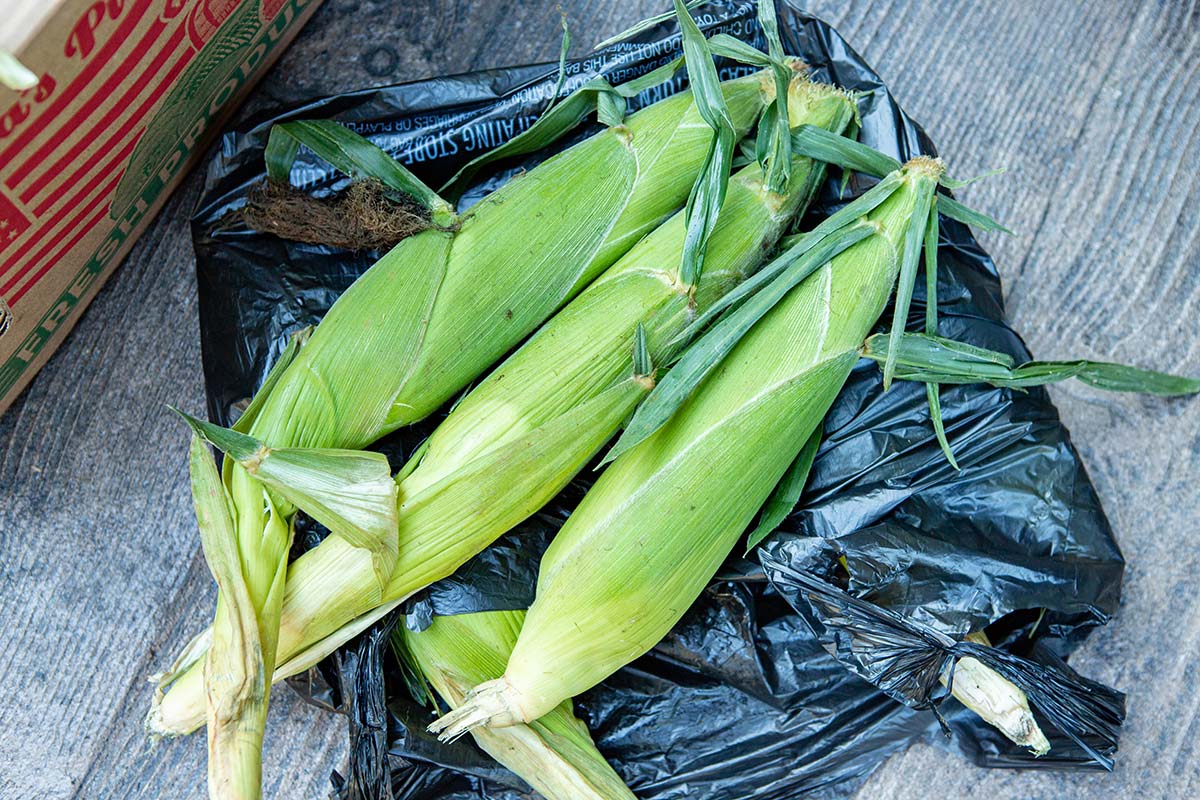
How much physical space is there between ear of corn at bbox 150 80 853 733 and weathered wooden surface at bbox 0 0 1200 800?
331 mm

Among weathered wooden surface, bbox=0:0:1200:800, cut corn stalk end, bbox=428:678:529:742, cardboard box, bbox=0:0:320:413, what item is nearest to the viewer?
cardboard box, bbox=0:0:320:413

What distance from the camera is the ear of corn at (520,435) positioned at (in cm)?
87

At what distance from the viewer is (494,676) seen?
964 mm

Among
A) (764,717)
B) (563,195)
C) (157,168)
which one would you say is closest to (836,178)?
(563,195)

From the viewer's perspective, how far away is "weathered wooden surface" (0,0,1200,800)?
3.76 ft

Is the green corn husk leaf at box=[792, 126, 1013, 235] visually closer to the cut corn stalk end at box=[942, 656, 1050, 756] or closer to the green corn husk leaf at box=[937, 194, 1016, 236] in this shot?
the green corn husk leaf at box=[937, 194, 1016, 236]

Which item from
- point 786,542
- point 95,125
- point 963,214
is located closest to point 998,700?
point 786,542

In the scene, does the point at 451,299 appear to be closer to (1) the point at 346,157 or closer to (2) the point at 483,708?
(1) the point at 346,157

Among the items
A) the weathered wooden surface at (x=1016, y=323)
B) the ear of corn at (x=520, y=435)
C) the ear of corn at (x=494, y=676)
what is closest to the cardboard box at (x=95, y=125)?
the weathered wooden surface at (x=1016, y=323)

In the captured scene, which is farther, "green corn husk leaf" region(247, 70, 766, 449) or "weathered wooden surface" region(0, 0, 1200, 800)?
"weathered wooden surface" region(0, 0, 1200, 800)

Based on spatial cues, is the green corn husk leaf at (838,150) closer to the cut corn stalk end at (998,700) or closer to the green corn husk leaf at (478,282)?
the green corn husk leaf at (478,282)

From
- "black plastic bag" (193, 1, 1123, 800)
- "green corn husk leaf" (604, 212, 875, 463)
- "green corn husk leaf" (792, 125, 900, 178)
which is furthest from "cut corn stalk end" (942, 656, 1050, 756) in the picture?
"green corn husk leaf" (792, 125, 900, 178)

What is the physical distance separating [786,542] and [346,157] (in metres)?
0.65

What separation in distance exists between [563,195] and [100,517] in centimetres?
74
